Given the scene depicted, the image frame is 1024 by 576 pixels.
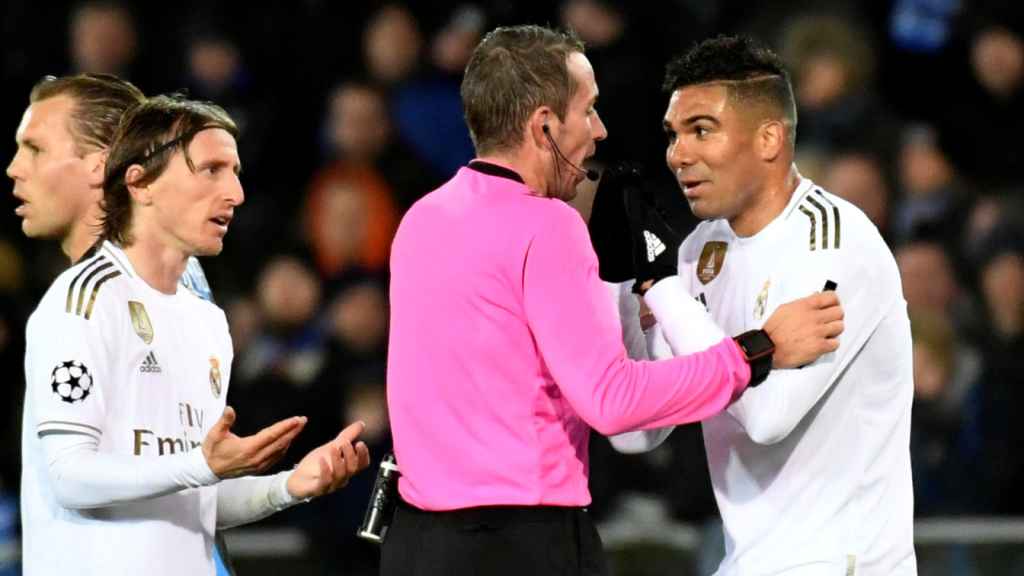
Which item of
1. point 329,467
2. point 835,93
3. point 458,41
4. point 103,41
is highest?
point 103,41

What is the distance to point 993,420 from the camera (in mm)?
6945

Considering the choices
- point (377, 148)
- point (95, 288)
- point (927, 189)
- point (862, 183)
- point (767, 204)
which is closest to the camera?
point (95, 288)

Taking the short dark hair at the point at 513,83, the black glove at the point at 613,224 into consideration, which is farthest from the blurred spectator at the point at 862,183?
the short dark hair at the point at 513,83

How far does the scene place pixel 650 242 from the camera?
3945mm

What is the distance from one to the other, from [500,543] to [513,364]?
38 centimetres

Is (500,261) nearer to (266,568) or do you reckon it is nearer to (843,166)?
(266,568)

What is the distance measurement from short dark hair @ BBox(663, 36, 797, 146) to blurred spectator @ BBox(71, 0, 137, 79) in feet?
15.1

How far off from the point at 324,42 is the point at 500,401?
16.6 feet

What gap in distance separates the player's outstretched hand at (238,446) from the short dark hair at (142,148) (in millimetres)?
612

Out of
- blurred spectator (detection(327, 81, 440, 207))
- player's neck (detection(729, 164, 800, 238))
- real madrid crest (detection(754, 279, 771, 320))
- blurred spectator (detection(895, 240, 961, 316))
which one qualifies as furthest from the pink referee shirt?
blurred spectator (detection(327, 81, 440, 207))

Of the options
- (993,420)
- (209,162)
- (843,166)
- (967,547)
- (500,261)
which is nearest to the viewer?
(500,261)

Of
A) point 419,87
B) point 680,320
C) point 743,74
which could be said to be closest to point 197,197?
point 680,320

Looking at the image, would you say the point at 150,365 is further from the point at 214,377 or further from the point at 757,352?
the point at 757,352

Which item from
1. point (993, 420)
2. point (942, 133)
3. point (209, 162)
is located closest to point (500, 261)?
point (209, 162)
